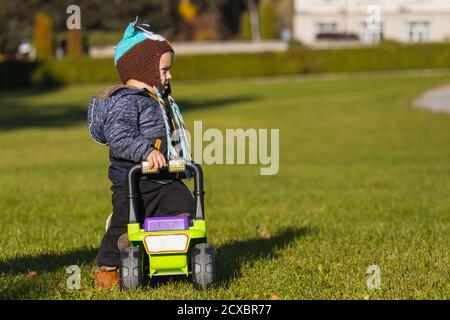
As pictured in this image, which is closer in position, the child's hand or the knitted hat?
the child's hand

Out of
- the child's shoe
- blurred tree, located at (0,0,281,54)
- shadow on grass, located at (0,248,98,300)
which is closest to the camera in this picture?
shadow on grass, located at (0,248,98,300)

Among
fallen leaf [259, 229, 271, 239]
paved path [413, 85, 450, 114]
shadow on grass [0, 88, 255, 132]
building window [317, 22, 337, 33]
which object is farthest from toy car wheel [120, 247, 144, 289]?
building window [317, 22, 337, 33]

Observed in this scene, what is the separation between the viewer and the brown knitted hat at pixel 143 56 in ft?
17.6

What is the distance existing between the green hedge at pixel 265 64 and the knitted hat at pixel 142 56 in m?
48.3

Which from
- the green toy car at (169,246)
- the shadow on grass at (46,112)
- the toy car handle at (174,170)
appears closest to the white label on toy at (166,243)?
the green toy car at (169,246)

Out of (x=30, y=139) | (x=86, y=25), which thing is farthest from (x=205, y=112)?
(x=86, y=25)

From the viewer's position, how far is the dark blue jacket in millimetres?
5203

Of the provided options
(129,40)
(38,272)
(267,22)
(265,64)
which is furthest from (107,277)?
(267,22)

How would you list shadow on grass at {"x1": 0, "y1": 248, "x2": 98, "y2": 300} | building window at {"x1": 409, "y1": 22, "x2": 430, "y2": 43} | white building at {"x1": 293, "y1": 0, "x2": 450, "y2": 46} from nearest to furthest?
shadow on grass at {"x1": 0, "y1": 248, "x2": 98, "y2": 300}
white building at {"x1": 293, "y1": 0, "x2": 450, "y2": 46}
building window at {"x1": 409, "y1": 22, "x2": 430, "y2": 43}

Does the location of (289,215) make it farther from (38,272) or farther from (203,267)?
(203,267)

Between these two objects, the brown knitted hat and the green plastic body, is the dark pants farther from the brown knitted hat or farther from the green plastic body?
the brown knitted hat

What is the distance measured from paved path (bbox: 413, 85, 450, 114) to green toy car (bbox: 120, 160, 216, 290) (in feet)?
82.5

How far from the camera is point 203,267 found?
5.00 m
